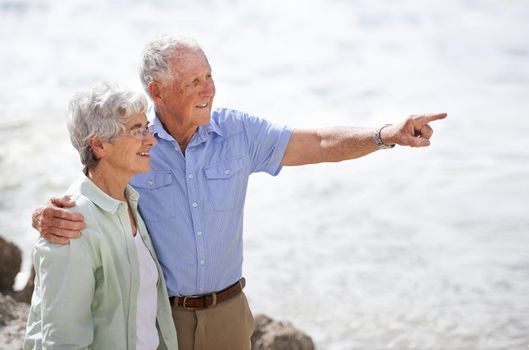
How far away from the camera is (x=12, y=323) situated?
4363 mm

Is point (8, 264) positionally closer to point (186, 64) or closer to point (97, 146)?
point (186, 64)

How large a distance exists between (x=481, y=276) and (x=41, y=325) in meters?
4.55

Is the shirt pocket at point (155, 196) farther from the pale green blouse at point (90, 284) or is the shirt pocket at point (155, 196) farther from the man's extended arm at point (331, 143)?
the man's extended arm at point (331, 143)

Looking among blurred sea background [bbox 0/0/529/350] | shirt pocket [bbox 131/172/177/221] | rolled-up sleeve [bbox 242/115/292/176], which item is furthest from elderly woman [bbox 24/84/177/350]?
blurred sea background [bbox 0/0/529/350]

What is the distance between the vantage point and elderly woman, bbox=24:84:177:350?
2.73m

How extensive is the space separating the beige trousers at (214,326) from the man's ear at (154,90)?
757mm

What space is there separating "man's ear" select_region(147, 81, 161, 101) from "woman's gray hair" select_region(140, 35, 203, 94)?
0.06 feet

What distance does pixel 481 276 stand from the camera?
22.1ft

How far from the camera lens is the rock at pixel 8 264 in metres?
5.38

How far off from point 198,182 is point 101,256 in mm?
608

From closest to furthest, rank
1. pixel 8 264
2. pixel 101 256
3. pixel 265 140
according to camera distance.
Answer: pixel 101 256, pixel 265 140, pixel 8 264

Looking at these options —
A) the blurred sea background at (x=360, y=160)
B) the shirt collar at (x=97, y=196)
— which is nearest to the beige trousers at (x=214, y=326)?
the shirt collar at (x=97, y=196)

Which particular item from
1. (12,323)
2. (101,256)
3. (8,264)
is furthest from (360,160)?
(101,256)

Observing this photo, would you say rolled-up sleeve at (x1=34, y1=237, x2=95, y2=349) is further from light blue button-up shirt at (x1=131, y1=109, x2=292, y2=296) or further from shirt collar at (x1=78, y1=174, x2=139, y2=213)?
light blue button-up shirt at (x1=131, y1=109, x2=292, y2=296)
